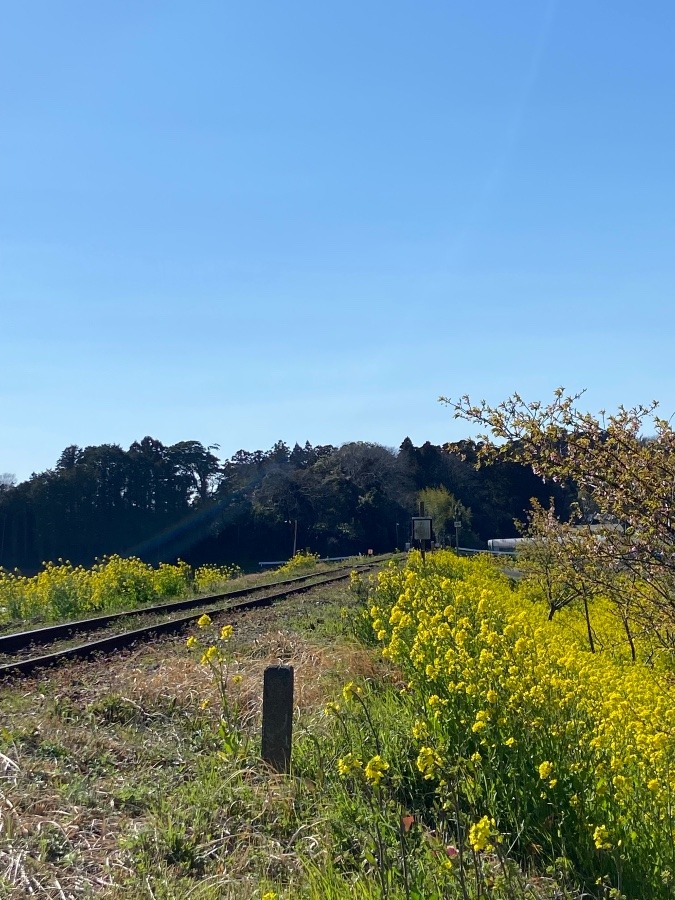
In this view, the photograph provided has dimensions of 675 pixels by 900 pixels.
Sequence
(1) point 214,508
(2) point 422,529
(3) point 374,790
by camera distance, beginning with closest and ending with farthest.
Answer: (3) point 374,790, (2) point 422,529, (1) point 214,508

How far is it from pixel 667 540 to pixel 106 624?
431 inches

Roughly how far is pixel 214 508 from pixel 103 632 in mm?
55391

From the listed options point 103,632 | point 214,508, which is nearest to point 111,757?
point 103,632

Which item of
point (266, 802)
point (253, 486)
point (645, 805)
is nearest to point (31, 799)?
point (266, 802)

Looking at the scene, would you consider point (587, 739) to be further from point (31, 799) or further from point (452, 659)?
point (31, 799)

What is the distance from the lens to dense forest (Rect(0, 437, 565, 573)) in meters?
63.7

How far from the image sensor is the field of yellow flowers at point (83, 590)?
17.1m

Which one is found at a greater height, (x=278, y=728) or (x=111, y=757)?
(x=278, y=728)

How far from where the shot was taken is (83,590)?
17.8 m

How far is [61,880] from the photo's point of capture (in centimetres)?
373

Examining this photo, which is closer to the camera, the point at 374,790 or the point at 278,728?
the point at 374,790

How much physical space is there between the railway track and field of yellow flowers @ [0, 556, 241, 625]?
191cm

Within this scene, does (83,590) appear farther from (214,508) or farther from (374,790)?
(214,508)

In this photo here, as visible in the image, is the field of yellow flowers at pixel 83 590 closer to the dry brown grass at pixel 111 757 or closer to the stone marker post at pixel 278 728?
the dry brown grass at pixel 111 757
